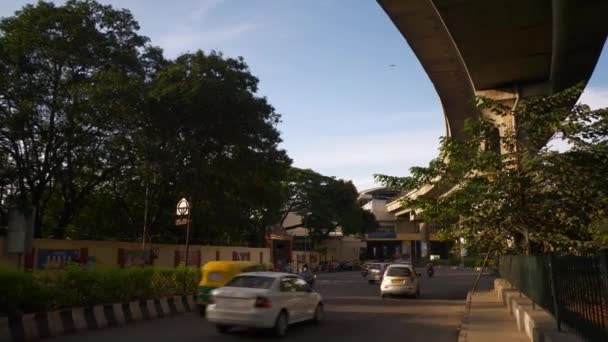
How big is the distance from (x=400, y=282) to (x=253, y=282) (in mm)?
12322

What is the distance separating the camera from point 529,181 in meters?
13.7

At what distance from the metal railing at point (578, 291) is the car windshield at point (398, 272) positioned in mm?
11539

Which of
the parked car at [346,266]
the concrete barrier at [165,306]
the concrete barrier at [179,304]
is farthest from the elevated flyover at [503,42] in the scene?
the parked car at [346,266]

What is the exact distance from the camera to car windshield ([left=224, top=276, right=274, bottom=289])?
11867mm

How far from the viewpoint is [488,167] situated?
1413cm

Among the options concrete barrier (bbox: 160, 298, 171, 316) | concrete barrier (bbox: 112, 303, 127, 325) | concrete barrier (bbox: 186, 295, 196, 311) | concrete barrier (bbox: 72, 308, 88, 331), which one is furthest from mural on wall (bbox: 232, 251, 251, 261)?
concrete barrier (bbox: 72, 308, 88, 331)

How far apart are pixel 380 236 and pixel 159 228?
73387 millimetres

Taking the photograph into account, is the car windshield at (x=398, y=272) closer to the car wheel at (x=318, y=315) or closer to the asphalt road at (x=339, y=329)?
the asphalt road at (x=339, y=329)

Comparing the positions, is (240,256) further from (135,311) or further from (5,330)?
(5,330)

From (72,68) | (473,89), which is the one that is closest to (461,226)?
(473,89)

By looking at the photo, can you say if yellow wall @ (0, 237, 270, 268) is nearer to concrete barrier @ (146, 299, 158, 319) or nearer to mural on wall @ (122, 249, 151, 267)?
mural on wall @ (122, 249, 151, 267)

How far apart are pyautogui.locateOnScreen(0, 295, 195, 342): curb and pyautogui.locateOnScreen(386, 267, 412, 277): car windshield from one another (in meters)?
10.0

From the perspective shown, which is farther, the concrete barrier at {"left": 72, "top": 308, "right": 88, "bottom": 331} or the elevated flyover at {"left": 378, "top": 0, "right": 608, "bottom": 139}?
the elevated flyover at {"left": 378, "top": 0, "right": 608, "bottom": 139}

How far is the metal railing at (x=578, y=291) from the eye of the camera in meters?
6.66
